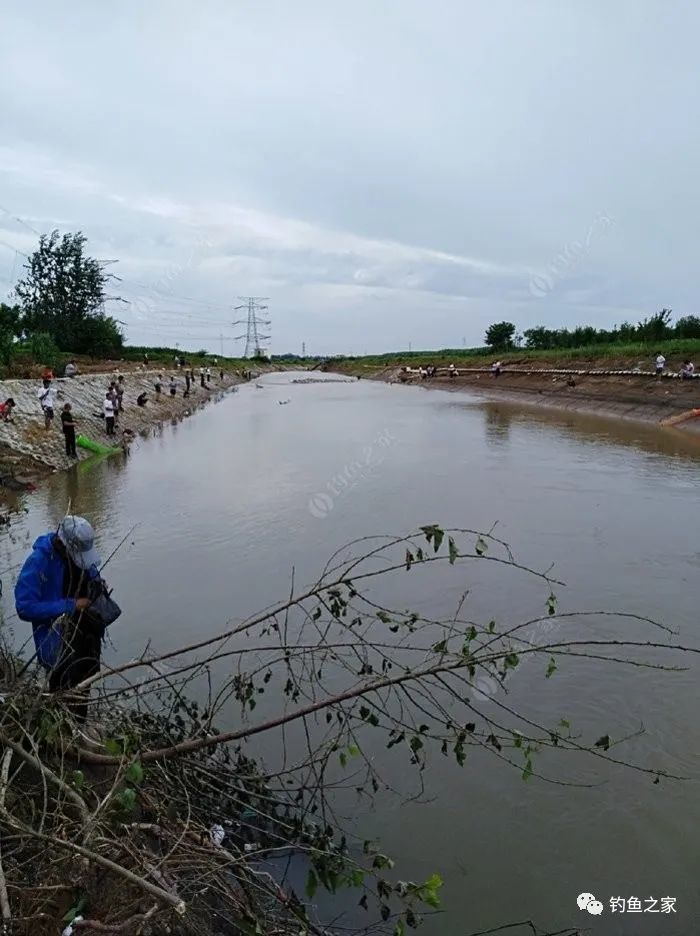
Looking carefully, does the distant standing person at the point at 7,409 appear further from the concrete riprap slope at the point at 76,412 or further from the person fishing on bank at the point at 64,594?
the person fishing on bank at the point at 64,594

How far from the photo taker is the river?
3852mm

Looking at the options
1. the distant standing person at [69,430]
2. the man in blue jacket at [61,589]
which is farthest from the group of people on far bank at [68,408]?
the man in blue jacket at [61,589]

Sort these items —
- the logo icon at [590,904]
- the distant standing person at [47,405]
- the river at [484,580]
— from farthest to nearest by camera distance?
1. the distant standing person at [47,405]
2. the river at [484,580]
3. the logo icon at [590,904]

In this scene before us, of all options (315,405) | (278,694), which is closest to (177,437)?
(315,405)

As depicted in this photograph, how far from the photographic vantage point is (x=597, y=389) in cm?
3522

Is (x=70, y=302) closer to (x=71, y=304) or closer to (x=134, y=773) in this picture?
(x=71, y=304)

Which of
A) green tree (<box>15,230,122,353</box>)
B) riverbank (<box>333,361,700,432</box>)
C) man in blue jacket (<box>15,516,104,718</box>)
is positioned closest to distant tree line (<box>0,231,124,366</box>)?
green tree (<box>15,230,122,353</box>)

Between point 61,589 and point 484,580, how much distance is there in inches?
220

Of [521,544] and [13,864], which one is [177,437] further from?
[13,864]

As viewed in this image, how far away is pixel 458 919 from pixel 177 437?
23.5 m

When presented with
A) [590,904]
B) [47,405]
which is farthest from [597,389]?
[590,904]

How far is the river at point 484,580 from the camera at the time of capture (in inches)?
152

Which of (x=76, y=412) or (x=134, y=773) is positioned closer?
(x=134, y=773)

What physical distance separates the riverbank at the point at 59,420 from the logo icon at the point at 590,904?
565 inches
